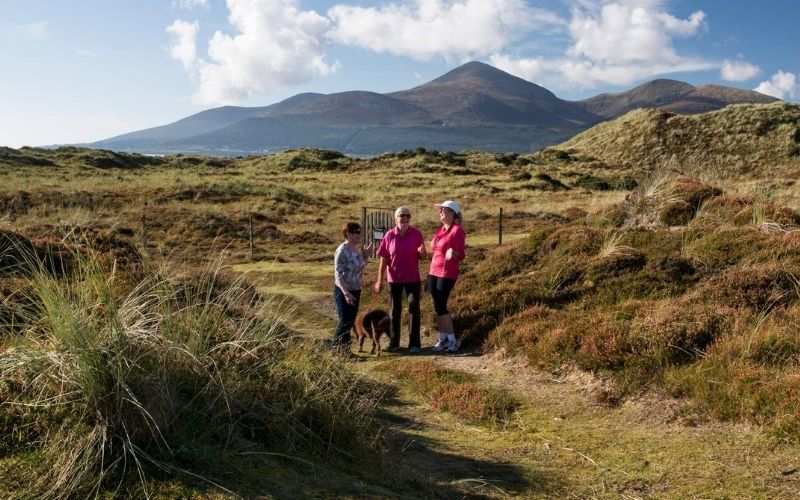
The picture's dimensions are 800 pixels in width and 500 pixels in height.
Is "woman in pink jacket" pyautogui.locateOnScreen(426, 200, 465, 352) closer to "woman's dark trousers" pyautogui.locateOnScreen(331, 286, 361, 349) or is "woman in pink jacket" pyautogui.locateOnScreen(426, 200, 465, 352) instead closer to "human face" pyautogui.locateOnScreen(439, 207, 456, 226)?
"human face" pyautogui.locateOnScreen(439, 207, 456, 226)

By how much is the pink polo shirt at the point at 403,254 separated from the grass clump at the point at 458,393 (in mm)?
1393

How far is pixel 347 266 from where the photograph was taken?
8344mm

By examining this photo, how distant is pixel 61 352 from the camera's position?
12.5 ft

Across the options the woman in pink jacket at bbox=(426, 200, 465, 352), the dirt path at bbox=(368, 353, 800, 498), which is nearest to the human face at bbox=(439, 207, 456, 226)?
the woman in pink jacket at bbox=(426, 200, 465, 352)

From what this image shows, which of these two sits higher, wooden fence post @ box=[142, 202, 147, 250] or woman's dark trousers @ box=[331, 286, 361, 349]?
wooden fence post @ box=[142, 202, 147, 250]

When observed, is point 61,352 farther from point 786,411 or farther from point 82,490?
point 786,411

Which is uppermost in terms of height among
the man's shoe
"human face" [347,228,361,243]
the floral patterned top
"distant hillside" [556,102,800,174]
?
"distant hillside" [556,102,800,174]

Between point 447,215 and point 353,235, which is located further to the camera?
point 447,215

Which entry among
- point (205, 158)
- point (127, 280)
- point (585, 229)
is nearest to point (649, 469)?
point (127, 280)

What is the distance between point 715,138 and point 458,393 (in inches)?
2210

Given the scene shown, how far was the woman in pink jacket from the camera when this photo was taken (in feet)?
28.5

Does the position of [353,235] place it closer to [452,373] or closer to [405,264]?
[405,264]

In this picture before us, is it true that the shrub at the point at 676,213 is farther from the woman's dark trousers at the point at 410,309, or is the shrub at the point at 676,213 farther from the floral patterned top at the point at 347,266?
the floral patterned top at the point at 347,266

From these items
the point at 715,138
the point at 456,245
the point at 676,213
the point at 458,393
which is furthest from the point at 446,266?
the point at 715,138
